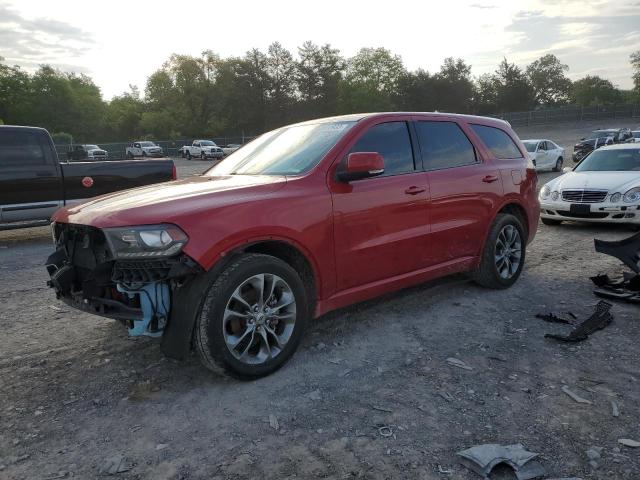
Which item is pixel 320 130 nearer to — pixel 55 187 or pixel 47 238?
pixel 55 187

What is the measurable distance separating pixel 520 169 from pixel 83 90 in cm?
11156

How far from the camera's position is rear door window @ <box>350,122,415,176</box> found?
4.29 metres

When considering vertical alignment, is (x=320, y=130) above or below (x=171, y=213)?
above

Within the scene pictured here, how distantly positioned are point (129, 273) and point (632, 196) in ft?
26.6

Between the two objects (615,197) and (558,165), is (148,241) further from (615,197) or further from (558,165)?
(558,165)

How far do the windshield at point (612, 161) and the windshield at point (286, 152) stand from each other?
7309mm

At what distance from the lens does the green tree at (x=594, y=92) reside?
277 feet

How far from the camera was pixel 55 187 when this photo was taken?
8812 millimetres

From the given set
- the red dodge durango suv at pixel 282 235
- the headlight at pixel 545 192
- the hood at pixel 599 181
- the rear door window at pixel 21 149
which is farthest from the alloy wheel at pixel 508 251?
the rear door window at pixel 21 149

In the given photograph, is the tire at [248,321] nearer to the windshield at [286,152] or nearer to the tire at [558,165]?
the windshield at [286,152]

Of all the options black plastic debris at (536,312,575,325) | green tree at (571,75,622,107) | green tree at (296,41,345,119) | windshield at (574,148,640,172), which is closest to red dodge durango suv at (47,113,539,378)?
black plastic debris at (536,312,575,325)

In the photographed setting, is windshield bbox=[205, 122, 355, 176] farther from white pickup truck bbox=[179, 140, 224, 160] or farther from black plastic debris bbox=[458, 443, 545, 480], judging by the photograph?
white pickup truck bbox=[179, 140, 224, 160]

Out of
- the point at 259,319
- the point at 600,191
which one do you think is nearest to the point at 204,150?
the point at 600,191

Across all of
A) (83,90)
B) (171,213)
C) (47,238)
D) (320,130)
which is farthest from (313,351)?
(83,90)
